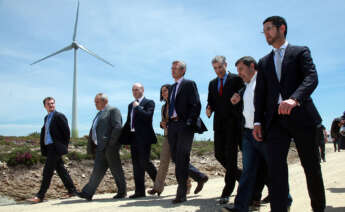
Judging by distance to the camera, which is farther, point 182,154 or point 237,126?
point 182,154

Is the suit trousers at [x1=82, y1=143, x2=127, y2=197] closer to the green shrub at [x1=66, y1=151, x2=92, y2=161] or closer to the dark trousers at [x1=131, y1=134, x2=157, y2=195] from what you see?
the dark trousers at [x1=131, y1=134, x2=157, y2=195]

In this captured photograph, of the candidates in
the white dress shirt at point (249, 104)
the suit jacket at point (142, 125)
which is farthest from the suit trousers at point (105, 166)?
the white dress shirt at point (249, 104)

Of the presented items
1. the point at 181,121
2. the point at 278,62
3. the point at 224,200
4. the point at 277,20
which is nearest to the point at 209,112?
the point at 181,121

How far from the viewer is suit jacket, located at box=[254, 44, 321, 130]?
2.85 metres

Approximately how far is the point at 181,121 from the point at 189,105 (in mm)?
306

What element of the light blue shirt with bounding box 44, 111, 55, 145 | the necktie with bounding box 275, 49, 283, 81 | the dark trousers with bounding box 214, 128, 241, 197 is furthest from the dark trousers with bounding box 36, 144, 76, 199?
the necktie with bounding box 275, 49, 283, 81

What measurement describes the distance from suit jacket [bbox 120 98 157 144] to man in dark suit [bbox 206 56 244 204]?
155cm

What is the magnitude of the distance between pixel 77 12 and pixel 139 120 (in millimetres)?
27306

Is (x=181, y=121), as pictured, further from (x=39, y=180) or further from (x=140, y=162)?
(x=39, y=180)

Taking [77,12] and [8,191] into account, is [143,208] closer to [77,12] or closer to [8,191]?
[8,191]

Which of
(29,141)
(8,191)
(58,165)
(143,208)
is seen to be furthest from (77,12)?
(143,208)

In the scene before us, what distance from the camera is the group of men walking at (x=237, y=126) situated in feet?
9.59

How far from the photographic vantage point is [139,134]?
19.9 ft

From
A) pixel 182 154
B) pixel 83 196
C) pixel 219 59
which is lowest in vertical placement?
pixel 83 196
